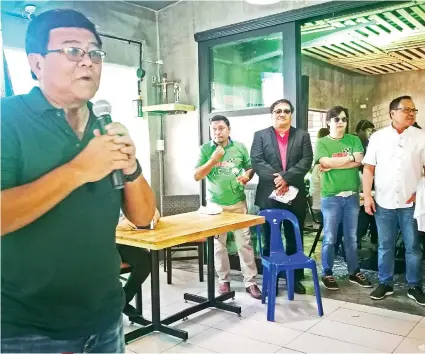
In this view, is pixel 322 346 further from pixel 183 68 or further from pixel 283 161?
pixel 183 68

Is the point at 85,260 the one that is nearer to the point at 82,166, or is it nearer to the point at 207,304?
the point at 82,166

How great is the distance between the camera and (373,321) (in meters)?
2.87

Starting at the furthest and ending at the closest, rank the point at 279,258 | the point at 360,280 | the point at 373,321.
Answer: the point at 360,280, the point at 279,258, the point at 373,321

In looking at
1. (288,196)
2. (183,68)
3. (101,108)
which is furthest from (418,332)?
(183,68)

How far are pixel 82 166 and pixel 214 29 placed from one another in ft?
12.5

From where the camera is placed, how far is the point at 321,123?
7.92 metres

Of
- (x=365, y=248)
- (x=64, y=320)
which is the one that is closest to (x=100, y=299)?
(x=64, y=320)

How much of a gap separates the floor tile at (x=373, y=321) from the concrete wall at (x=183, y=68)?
2171mm

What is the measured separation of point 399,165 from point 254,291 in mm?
1527

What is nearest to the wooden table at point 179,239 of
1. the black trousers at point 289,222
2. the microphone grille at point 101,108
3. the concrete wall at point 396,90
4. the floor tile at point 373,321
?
the black trousers at point 289,222

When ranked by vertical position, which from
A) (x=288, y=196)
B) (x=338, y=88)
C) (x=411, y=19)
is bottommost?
(x=288, y=196)

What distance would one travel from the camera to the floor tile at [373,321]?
2.73m

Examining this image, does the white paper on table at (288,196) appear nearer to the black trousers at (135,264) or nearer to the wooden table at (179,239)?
the wooden table at (179,239)

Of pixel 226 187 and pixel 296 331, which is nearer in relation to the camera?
pixel 296 331
